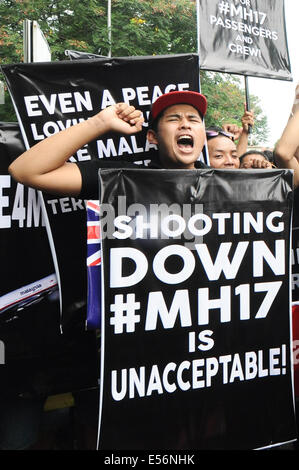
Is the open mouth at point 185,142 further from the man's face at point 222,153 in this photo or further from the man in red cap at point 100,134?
the man's face at point 222,153

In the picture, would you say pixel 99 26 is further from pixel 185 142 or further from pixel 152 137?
pixel 185 142

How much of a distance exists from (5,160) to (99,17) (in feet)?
29.3

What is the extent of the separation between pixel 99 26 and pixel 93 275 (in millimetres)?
9172

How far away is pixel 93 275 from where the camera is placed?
177cm

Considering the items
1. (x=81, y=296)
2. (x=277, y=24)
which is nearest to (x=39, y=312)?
(x=81, y=296)

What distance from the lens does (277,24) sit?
4.73 metres

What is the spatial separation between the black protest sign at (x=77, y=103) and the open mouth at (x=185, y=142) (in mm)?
320

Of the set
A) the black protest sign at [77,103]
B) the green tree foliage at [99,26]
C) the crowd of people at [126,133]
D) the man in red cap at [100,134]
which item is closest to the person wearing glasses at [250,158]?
the crowd of people at [126,133]

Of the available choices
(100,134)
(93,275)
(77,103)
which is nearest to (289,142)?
(100,134)

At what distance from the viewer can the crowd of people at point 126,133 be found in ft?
5.82

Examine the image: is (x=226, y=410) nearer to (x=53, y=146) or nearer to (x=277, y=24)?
(x=53, y=146)

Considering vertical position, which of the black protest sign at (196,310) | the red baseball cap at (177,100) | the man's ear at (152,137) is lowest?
the black protest sign at (196,310)

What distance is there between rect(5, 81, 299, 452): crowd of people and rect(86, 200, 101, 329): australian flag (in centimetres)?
21

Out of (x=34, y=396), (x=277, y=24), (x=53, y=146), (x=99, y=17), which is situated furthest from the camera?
(x=99, y=17)
